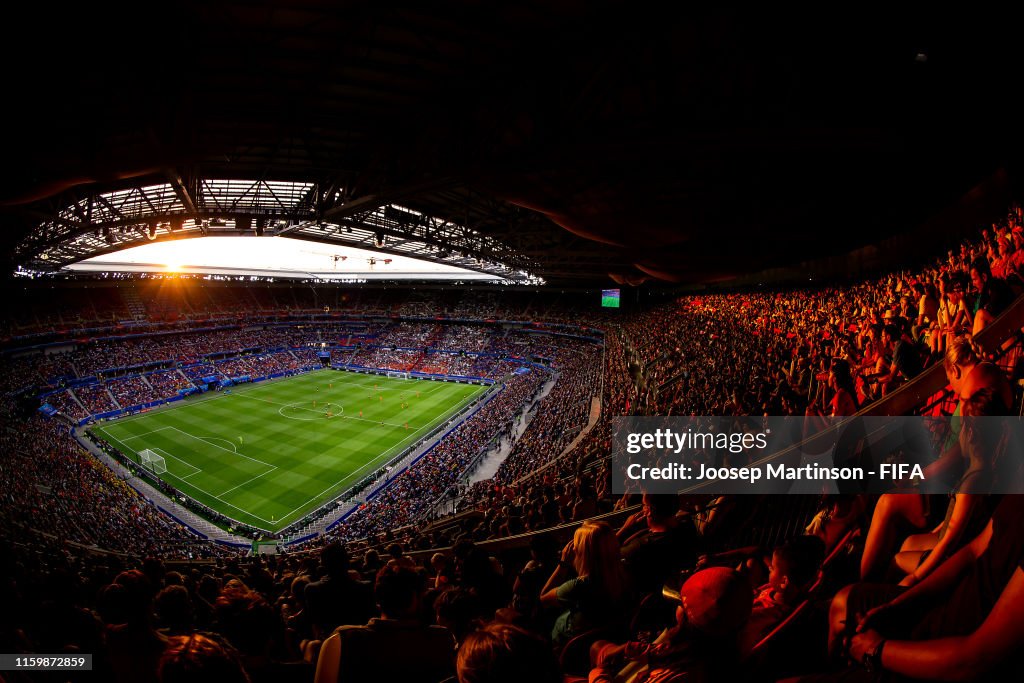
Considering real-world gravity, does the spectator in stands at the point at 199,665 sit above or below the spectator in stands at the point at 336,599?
above

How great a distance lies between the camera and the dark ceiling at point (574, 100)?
475 cm

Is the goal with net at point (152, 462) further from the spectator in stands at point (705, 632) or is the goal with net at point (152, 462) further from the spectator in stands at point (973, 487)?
the spectator in stands at point (973, 487)

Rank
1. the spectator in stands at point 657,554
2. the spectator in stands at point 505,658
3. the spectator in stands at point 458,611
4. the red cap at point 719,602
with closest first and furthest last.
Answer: the spectator in stands at point 505,658
the red cap at point 719,602
the spectator in stands at point 458,611
the spectator in stands at point 657,554

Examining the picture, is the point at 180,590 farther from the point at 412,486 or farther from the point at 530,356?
the point at 530,356

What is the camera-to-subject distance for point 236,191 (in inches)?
626

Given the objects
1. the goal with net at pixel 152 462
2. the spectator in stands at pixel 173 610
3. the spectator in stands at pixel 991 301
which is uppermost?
the spectator in stands at pixel 991 301

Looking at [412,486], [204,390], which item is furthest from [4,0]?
[204,390]

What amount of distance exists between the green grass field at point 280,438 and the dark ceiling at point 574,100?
17.8 m

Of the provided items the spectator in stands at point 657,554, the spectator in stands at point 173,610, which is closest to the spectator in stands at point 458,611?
the spectator in stands at point 657,554

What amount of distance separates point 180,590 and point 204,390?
4458cm

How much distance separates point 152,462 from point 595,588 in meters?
30.4

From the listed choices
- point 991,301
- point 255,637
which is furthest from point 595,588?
point 991,301

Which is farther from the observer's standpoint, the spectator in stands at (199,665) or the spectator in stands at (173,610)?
the spectator in stands at (173,610)

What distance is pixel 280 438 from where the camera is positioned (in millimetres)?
29438
